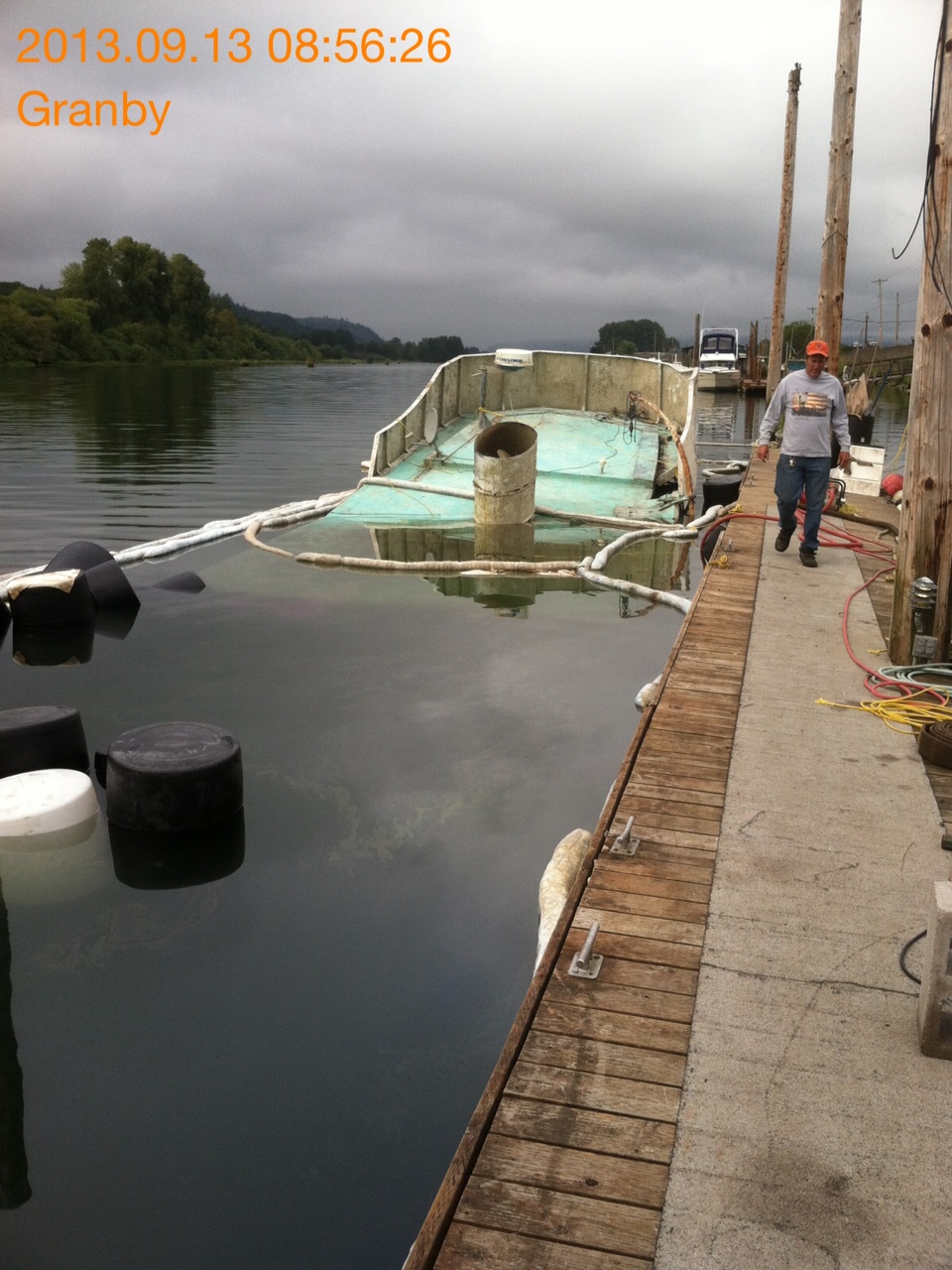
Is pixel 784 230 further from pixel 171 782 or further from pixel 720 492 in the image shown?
pixel 171 782

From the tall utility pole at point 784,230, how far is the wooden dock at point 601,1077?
2538cm

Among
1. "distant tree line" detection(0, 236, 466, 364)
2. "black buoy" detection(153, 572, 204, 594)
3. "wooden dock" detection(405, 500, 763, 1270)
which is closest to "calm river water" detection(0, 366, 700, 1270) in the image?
"black buoy" detection(153, 572, 204, 594)

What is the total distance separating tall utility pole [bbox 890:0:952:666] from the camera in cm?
628

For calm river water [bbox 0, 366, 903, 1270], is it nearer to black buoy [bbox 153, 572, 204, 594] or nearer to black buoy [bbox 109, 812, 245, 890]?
black buoy [bbox 109, 812, 245, 890]

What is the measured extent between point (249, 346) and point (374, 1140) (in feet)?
496

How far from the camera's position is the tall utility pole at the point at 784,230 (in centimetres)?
2748

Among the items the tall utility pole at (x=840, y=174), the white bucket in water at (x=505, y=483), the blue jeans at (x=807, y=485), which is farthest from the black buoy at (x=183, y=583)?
the tall utility pole at (x=840, y=174)

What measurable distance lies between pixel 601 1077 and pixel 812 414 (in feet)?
24.6

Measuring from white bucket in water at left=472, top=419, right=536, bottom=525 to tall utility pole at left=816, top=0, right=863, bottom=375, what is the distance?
5.31 m

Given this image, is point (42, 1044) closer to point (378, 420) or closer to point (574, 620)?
point (574, 620)

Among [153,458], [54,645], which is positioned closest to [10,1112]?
[54,645]

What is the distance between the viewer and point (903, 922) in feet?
12.2

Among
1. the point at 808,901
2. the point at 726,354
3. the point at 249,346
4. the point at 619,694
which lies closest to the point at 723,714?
the point at 808,901

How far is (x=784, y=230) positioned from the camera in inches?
1158
